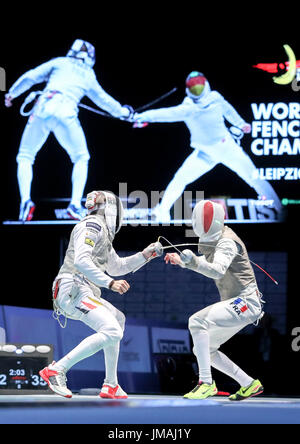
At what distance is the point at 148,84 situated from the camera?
9.63 meters

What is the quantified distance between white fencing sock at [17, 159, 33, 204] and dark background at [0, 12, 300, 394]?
0.09 meters

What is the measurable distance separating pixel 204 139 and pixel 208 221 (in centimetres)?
438

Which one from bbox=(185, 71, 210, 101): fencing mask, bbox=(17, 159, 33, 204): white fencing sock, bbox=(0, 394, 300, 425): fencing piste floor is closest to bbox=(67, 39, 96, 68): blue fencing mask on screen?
bbox=(185, 71, 210, 101): fencing mask

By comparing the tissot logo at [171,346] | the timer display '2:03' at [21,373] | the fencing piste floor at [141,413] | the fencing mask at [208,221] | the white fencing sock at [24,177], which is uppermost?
the white fencing sock at [24,177]

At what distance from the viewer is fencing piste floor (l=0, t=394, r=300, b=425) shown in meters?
3.46

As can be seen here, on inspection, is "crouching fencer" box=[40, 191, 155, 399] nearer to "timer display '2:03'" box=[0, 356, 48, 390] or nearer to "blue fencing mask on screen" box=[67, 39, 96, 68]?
"timer display '2:03'" box=[0, 356, 48, 390]

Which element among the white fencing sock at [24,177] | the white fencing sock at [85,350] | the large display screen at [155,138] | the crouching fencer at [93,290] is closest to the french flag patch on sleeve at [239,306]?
the crouching fencer at [93,290]

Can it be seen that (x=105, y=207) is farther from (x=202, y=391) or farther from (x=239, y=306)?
(x=202, y=391)

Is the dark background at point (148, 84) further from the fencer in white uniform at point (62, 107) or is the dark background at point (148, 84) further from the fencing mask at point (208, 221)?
the fencing mask at point (208, 221)

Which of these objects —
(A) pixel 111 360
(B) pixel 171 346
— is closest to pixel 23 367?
(A) pixel 111 360

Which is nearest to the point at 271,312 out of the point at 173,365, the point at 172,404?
the point at 173,365

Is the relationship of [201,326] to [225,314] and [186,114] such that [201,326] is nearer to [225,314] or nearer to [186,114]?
[225,314]

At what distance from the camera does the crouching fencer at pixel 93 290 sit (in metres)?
4.78

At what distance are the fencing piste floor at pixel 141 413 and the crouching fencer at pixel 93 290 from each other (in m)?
0.40
